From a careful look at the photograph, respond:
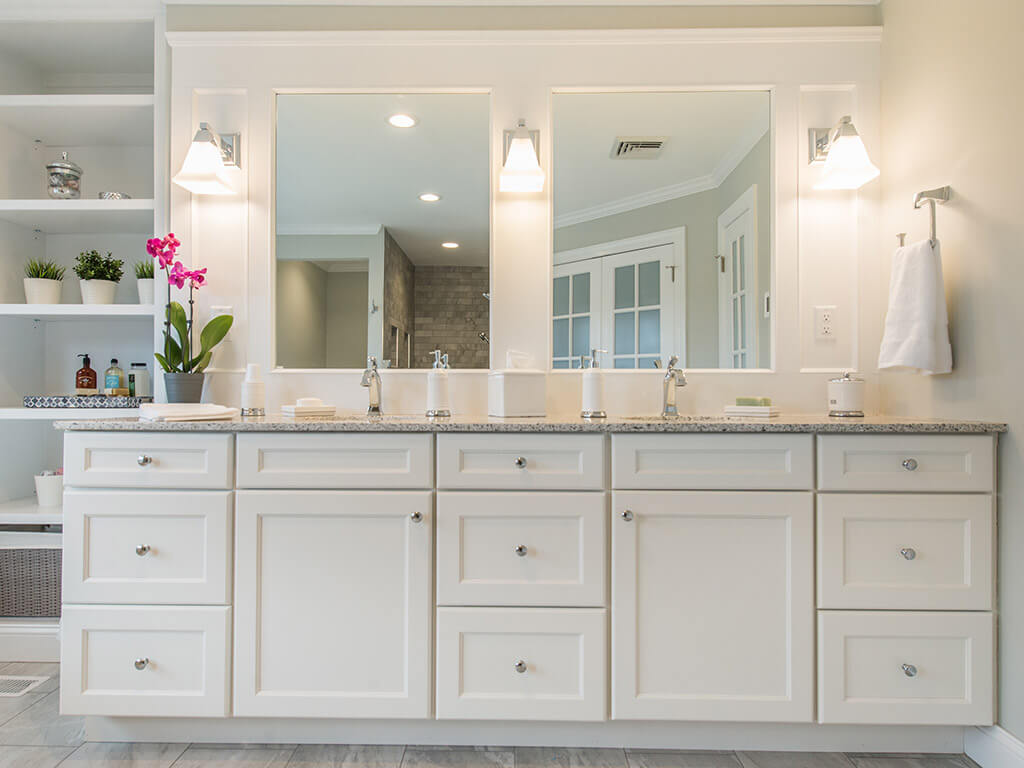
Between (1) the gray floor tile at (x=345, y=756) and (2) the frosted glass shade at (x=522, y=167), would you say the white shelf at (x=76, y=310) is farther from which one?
(1) the gray floor tile at (x=345, y=756)

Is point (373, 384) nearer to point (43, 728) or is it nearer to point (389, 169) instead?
point (389, 169)

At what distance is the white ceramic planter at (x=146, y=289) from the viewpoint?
2275mm

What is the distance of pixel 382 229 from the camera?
2188mm

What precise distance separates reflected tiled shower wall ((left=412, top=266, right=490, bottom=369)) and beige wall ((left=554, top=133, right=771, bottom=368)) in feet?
1.63

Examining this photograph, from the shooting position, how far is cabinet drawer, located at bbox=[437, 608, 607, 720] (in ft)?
5.21

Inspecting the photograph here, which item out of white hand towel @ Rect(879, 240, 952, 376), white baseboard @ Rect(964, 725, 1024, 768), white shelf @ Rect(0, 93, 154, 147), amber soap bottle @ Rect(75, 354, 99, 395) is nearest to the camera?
white baseboard @ Rect(964, 725, 1024, 768)

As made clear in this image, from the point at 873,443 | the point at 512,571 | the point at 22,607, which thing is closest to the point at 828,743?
the point at 873,443

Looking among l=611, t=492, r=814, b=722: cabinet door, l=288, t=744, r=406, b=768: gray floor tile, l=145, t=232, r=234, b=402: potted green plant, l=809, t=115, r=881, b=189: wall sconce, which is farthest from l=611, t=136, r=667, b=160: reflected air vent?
l=288, t=744, r=406, b=768: gray floor tile

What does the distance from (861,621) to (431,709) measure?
1.17 m

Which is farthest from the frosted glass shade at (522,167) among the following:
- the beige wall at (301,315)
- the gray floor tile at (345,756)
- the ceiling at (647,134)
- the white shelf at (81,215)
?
the gray floor tile at (345,756)

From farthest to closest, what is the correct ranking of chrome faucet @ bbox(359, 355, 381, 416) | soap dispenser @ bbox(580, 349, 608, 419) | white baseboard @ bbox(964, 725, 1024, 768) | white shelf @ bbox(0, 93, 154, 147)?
white shelf @ bbox(0, 93, 154, 147)
chrome faucet @ bbox(359, 355, 381, 416)
soap dispenser @ bbox(580, 349, 608, 419)
white baseboard @ bbox(964, 725, 1024, 768)

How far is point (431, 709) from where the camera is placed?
1605 mm

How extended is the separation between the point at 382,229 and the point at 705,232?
46.0 inches

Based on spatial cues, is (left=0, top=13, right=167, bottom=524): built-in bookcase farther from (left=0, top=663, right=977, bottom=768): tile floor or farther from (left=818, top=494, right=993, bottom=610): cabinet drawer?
(left=818, top=494, right=993, bottom=610): cabinet drawer
